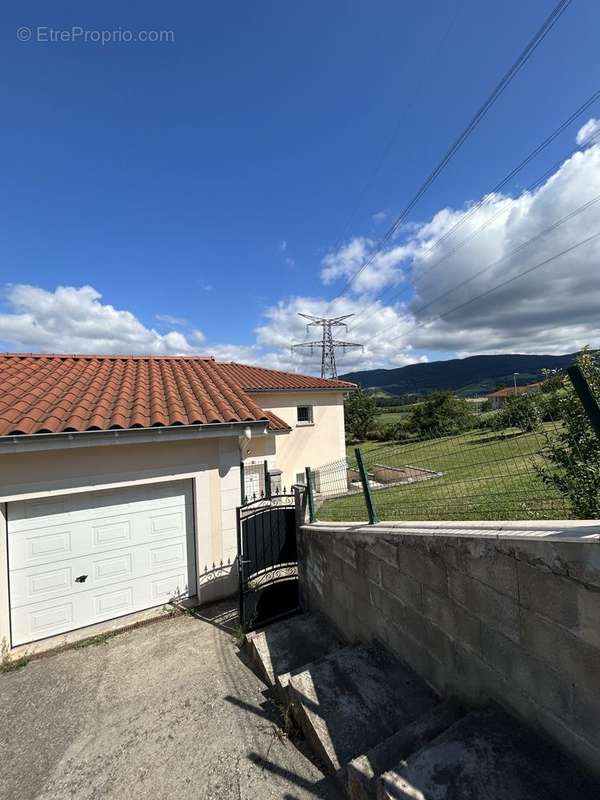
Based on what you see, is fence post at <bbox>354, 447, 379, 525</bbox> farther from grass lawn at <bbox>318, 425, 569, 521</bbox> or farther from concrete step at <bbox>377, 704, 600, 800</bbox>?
concrete step at <bbox>377, 704, 600, 800</bbox>

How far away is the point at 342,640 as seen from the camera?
4766 mm

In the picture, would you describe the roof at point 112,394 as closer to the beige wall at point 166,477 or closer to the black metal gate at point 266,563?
the beige wall at point 166,477

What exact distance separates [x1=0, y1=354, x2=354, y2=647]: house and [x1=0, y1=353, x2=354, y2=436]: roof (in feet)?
0.11

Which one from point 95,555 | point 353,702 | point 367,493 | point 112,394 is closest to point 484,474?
point 367,493

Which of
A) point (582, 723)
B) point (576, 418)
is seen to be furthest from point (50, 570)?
point (576, 418)

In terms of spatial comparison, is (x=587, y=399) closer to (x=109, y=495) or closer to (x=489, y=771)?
(x=489, y=771)

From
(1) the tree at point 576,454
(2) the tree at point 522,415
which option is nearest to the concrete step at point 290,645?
(1) the tree at point 576,454

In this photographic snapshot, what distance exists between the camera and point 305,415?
18484mm

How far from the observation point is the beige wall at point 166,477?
498 centimetres

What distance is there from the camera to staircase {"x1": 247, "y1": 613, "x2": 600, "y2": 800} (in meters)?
2.09

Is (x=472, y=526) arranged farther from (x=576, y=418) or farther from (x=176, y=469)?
(x=176, y=469)

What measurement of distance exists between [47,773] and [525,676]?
Result: 14.5 feet

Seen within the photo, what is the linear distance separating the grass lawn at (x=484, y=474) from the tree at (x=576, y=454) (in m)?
0.14

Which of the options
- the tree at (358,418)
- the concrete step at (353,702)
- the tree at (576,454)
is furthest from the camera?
the tree at (358,418)
